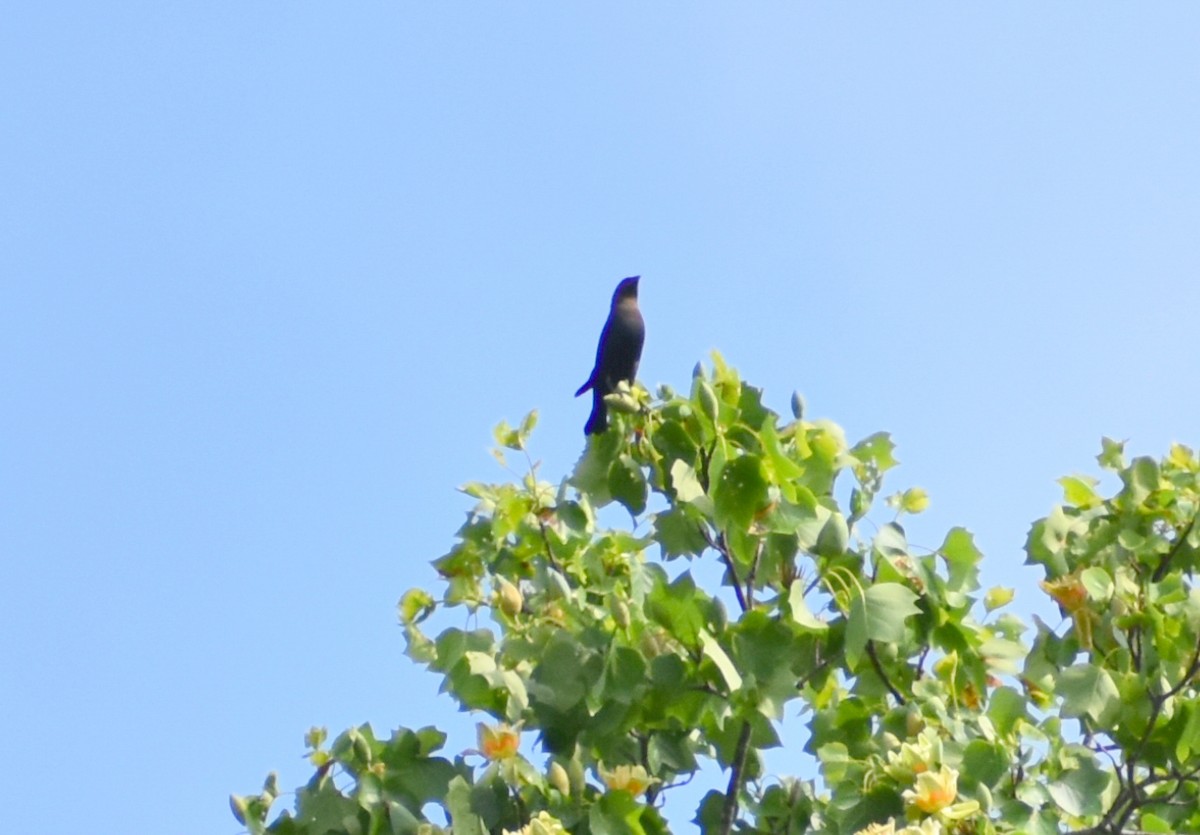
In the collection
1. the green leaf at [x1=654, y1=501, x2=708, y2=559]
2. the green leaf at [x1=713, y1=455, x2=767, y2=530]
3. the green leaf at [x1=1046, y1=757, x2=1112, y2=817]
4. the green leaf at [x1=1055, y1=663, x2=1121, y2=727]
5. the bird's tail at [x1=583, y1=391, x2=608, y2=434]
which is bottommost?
the green leaf at [x1=1046, y1=757, x2=1112, y2=817]

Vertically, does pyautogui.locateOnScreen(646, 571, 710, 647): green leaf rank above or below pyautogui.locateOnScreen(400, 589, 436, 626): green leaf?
below

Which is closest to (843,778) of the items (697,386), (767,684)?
(767,684)

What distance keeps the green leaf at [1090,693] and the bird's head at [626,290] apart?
3.01 metres

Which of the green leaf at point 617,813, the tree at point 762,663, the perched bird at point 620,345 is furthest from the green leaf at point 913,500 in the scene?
the perched bird at point 620,345

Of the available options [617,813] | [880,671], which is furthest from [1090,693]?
[617,813]

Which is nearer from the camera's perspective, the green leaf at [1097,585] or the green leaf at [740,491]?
the green leaf at [740,491]

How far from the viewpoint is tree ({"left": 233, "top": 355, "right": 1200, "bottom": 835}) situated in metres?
3.49

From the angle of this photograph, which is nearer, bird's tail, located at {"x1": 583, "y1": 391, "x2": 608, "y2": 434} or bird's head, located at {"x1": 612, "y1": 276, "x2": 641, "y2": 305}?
bird's tail, located at {"x1": 583, "y1": 391, "x2": 608, "y2": 434}

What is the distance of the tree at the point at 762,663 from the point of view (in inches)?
137

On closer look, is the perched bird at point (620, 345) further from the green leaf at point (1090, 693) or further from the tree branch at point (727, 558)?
the green leaf at point (1090, 693)

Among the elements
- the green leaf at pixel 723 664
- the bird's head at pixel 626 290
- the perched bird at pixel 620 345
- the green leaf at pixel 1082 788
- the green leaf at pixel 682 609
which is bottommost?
the green leaf at pixel 1082 788

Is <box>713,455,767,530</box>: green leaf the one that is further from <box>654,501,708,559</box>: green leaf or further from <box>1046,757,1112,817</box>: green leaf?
<box>1046,757,1112,817</box>: green leaf

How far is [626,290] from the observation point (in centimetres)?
632

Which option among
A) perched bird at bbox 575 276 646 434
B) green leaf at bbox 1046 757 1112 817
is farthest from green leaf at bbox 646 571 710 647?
perched bird at bbox 575 276 646 434
